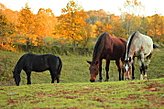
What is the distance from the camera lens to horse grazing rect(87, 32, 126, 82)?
687 inches

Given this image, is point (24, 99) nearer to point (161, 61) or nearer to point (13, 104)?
point (13, 104)

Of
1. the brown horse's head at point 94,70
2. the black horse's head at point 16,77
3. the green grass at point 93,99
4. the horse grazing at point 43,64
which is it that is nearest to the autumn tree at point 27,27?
the horse grazing at point 43,64

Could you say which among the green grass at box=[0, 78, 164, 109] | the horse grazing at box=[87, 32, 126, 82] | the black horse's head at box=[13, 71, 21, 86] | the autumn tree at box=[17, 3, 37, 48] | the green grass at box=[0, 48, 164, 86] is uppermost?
the autumn tree at box=[17, 3, 37, 48]

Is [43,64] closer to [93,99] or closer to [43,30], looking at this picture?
[93,99]

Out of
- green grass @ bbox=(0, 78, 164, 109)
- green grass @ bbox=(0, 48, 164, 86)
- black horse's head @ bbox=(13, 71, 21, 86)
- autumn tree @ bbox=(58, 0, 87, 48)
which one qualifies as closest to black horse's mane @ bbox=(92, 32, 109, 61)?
black horse's head @ bbox=(13, 71, 21, 86)

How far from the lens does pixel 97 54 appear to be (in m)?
17.6

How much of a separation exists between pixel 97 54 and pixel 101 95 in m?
7.75

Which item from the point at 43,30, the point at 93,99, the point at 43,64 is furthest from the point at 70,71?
the point at 93,99

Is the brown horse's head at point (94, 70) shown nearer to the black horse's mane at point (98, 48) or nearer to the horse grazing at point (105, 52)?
the horse grazing at point (105, 52)

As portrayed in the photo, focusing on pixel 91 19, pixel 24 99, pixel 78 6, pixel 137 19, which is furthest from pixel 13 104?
pixel 91 19

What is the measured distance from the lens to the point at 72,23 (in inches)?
2067

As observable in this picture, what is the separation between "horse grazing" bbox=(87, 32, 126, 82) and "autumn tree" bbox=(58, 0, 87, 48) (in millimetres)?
31549

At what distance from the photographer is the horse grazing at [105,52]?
57.2 ft

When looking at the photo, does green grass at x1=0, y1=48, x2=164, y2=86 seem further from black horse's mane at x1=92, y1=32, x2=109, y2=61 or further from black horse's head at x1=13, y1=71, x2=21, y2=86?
black horse's mane at x1=92, y1=32, x2=109, y2=61
